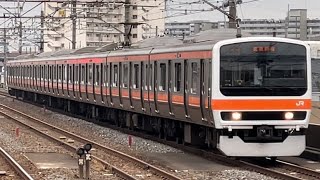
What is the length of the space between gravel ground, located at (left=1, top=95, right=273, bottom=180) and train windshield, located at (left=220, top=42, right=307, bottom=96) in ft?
5.40

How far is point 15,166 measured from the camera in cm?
1423

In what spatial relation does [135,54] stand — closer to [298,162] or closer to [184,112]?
[184,112]

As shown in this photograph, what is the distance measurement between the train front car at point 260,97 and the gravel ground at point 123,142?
0.79 metres

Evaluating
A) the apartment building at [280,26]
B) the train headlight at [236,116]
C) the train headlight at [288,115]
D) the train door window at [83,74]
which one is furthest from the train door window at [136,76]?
the apartment building at [280,26]

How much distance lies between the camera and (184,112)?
1652cm

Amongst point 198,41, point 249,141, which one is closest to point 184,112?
point 198,41

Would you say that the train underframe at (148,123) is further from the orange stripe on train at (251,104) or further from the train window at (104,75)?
the train window at (104,75)

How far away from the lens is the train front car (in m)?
14.0

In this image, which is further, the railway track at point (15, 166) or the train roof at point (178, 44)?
the train roof at point (178, 44)

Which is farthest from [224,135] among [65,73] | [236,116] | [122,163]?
[65,73]

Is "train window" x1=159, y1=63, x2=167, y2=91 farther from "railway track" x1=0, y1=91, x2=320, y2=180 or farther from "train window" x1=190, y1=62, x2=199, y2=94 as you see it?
"train window" x1=190, y1=62, x2=199, y2=94

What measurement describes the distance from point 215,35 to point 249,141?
294 centimetres

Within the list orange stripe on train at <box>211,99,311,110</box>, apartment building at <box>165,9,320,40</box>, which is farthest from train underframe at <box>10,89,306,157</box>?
apartment building at <box>165,9,320,40</box>

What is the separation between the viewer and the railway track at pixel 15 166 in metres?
12.8
